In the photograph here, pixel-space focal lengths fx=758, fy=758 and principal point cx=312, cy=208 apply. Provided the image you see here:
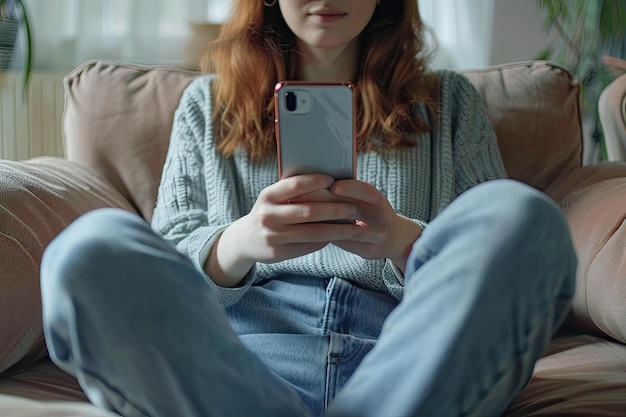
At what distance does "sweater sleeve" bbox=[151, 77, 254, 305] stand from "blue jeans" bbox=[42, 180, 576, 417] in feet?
1.26

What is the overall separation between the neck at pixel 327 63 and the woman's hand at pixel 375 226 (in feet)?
1.14

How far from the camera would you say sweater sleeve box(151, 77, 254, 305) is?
1.03m

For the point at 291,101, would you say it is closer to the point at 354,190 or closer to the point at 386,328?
the point at 354,190

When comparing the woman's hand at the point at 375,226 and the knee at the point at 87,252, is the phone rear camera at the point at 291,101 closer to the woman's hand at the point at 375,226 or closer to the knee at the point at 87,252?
the woman's hand at the point at 375,226

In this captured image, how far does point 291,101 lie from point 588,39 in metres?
1.45

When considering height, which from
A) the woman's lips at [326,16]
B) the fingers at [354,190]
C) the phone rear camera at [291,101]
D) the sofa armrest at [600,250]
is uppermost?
the woman's lips at [326,16]

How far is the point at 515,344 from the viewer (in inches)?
22.8

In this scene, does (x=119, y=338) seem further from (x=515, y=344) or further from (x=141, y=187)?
(x=141, y=187)

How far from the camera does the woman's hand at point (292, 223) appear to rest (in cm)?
77

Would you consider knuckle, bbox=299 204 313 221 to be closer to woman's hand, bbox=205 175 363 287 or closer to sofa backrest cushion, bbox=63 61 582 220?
woman's hand, bbox=205 175 363 287

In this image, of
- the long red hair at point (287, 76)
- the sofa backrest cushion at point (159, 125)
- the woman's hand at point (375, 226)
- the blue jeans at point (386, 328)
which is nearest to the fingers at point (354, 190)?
the woman's hand at point (375, 226)

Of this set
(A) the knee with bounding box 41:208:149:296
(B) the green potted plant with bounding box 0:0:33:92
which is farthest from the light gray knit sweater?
(B) the green potted plant with bounding box 0:0:33:92

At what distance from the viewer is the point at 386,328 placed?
0.61 meters

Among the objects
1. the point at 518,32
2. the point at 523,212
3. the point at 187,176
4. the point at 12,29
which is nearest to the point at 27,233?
the point at 187,176
